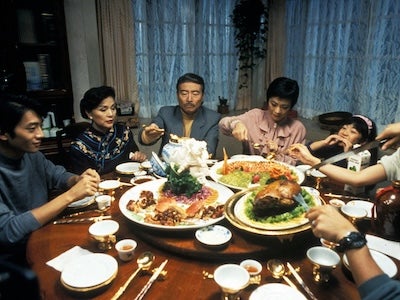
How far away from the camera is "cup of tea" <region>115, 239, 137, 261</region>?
A: 1.42 m

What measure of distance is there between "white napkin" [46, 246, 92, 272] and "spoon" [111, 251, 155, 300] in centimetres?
27

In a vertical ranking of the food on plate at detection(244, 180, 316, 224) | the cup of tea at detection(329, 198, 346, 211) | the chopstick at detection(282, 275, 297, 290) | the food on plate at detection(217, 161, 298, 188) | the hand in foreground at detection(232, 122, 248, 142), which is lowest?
the chopstick at detection(282, 275, 297, 290)

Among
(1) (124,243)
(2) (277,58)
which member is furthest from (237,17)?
(1) (124,243)

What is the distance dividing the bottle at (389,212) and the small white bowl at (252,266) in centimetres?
71

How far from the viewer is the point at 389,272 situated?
130 centimetres

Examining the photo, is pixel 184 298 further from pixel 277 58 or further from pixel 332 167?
pixel 277 58

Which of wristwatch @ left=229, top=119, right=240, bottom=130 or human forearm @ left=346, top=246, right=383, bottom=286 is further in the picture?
wristwatch @ left=229, top=119, right=240, bottom=130

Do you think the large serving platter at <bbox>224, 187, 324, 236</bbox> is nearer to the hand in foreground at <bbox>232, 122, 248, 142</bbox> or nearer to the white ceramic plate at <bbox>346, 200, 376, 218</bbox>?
the white ceramic plate at <bbox>346, 200, 376, 218</bbox>

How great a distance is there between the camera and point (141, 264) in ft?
4.52

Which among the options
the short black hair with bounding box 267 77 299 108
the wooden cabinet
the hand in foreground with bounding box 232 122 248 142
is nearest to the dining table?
the hand in foreground with bounding box 232 122 248 142

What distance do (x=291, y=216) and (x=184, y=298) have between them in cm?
68

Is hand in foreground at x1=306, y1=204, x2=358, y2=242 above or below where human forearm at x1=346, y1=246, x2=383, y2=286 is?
above

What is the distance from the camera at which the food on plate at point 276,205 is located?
1.59 metres

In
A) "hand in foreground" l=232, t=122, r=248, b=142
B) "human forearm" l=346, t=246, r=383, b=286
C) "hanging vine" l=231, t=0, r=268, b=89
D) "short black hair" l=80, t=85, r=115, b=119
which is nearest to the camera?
"human forearm" l=346, t=246, r=383, b=286
